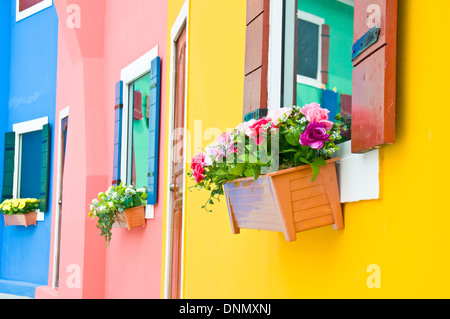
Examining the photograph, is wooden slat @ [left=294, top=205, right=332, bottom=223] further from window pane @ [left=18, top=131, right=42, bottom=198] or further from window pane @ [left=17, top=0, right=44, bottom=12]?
window pane @ [left=17, top=0, right=44, bottom=12]

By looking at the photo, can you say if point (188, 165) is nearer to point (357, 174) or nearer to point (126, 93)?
point (357, 174)

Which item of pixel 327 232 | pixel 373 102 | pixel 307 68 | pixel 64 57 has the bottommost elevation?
pixel 327 232

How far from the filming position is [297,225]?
6.30 ft

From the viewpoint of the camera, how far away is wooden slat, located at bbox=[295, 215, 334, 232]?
192 centimetres

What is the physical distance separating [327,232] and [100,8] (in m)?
5.66

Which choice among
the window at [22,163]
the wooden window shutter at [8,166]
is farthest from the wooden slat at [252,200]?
the wooden window shutter at [8,166]

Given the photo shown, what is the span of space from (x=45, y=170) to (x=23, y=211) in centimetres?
80

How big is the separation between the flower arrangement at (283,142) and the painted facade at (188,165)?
0.36 ft

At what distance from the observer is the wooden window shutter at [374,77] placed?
1.59 metres

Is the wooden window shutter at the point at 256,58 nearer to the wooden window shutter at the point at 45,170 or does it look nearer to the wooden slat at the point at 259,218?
the wooden slat at the point at 259,218


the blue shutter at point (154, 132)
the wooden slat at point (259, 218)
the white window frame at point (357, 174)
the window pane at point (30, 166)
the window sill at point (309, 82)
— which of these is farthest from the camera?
the window pane at point (30, 166)

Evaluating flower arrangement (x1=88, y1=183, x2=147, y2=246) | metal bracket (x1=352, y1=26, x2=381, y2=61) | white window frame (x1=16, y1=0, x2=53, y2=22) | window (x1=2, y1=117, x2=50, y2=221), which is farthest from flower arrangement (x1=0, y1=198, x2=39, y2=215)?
metal bracket (x1=352, y1=26, x2=381, y2=61)
